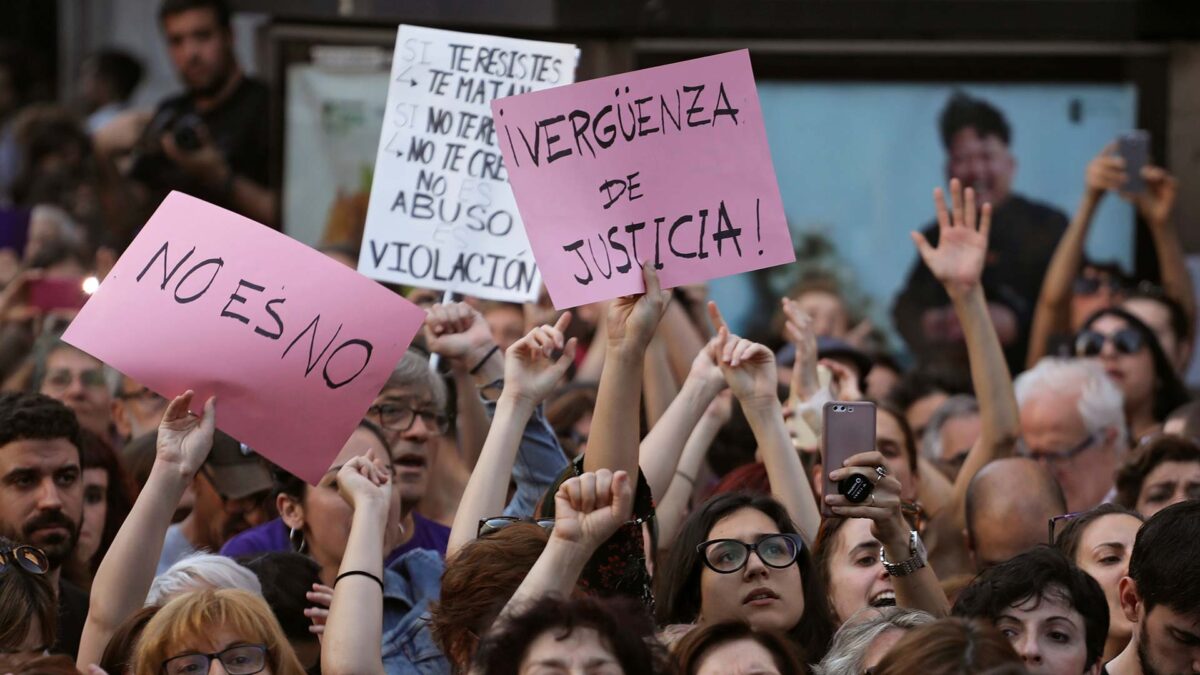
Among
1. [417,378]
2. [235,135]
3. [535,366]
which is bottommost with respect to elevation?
[417,378]

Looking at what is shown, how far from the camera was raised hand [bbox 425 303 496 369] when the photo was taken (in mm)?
6066

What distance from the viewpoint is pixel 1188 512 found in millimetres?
4738

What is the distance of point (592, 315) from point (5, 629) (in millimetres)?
4636

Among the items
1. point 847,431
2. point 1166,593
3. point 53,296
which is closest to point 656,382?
point 847,431

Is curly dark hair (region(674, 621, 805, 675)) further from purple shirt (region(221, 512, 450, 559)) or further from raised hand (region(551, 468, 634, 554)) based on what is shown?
purple shirt (region(221, 512, 450, 559))

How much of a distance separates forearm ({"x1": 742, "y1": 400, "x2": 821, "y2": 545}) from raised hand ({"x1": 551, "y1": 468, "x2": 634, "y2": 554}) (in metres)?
1.32

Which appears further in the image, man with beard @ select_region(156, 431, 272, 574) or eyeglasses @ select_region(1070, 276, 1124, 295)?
eyeglasses @ select_region(1070, 276, 1124, 295)

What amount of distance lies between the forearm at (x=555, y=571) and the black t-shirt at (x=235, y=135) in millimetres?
6306

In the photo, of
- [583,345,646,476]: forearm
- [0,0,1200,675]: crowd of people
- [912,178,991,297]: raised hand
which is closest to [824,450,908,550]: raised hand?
[0,0,1200,675]: crowd of people

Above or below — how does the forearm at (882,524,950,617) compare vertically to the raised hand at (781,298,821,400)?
below

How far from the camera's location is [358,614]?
472 centimetres

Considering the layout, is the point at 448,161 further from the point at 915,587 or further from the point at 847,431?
the point at 915,587

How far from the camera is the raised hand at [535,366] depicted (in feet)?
17.7

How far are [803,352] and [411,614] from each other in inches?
71.6
